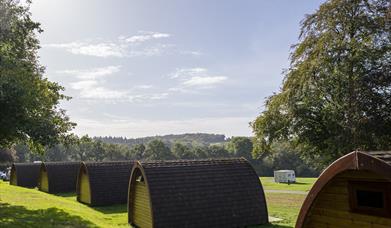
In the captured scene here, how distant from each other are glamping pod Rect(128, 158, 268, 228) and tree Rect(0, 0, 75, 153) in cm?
549

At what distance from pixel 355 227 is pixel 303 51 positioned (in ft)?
60.2

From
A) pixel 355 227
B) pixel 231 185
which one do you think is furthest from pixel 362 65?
pixel 355 227

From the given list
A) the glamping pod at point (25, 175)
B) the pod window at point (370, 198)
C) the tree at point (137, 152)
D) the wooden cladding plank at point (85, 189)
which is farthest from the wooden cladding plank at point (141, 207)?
the tree at point (137, 152)

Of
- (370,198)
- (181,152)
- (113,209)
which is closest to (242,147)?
(181,152)

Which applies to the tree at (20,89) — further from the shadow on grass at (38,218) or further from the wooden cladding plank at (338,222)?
the wooden cladding plank at (338,222)

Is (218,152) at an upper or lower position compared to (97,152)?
lower

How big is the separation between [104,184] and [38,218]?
998 cm

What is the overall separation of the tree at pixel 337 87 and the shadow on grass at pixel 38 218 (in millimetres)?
13112

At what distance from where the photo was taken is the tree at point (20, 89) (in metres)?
17.1

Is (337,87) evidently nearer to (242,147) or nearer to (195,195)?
(195,195)

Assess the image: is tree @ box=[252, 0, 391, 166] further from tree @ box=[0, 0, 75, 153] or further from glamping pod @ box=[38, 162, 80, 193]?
glamping pod @ box=[38, 162, 80, 193]

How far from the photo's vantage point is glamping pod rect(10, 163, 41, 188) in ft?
159

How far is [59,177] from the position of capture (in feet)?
137

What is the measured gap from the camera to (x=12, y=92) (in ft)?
54.9
